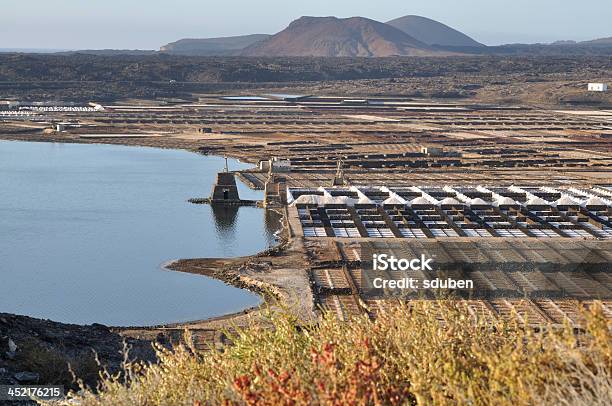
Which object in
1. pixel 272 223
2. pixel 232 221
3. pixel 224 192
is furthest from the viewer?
pixel 224 192

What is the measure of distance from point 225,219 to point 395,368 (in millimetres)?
34439

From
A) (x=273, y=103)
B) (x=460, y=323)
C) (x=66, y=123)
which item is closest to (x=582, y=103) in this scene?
(x=273, y=103)

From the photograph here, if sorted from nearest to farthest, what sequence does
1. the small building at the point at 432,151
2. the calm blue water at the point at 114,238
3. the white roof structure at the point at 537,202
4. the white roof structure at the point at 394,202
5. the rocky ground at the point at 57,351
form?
the rocky ground at the point at 57,351
the calm blue water at the point at 114,238
the white roof structure at the point at 394,202
the white roof structure at the point at 537,202
the small building at the point at 432,151

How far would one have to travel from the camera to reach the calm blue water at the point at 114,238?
2905 centimetres

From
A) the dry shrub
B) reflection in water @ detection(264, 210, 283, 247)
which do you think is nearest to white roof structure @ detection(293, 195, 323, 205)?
reflection in water @ detection(264, 210, 283, 247)

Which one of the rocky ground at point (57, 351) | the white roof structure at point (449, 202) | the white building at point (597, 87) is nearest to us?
the rocky ground at point (57, 351)

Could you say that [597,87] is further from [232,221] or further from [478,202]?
[232,221]

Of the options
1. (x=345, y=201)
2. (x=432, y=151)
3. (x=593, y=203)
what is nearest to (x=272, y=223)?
(x=345, y=201)

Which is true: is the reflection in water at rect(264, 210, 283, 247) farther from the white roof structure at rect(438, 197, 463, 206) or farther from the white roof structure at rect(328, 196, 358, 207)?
the white roof structure at rect(438, 197, 463, 206)

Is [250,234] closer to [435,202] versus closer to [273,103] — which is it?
[435,202]

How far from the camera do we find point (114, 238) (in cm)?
3966

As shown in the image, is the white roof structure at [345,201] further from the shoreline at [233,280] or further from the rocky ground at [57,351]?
the rocky ground at [57,351]

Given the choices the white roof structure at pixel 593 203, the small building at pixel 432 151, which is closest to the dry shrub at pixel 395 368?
the white roof structure at pixel 593 203

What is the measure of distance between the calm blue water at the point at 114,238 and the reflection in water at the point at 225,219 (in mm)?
85
